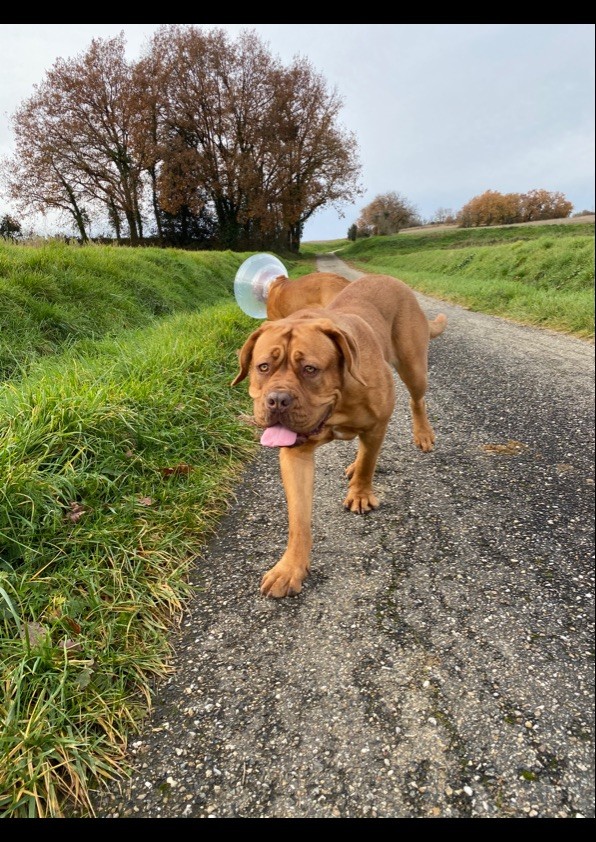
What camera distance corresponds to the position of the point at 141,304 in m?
7.61

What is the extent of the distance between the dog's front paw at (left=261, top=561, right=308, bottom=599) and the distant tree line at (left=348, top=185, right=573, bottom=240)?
55.2ft

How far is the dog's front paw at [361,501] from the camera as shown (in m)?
3.05

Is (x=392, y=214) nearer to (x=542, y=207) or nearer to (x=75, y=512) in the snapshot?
(x=542, y=207)

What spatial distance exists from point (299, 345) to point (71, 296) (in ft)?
15.3

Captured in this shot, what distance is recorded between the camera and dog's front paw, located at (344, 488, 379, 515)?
10.00 feet

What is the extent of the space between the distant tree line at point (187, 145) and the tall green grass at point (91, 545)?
4808 mm

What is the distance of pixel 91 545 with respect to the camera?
2.39 metres

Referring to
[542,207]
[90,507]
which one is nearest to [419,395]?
[90,507]

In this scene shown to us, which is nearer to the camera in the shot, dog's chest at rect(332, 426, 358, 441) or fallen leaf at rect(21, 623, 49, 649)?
fallen leaf at rect(21, 623, 49, 649)

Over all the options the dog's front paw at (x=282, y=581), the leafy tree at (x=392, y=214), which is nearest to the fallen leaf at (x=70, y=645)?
the dog's front paw at (x=282, y=581)

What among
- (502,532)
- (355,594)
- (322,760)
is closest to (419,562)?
(355,594)

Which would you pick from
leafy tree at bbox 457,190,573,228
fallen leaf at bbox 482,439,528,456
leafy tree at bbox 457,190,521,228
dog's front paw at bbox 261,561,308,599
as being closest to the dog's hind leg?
fallen leaf at bbox 482,439,528,456

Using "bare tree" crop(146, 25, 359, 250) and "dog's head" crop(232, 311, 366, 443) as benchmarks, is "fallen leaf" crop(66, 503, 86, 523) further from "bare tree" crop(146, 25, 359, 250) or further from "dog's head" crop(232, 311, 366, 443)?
"bare tree" crop(146, 25, 359, 250)

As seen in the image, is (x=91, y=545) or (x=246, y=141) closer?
(x=91, y=545)
